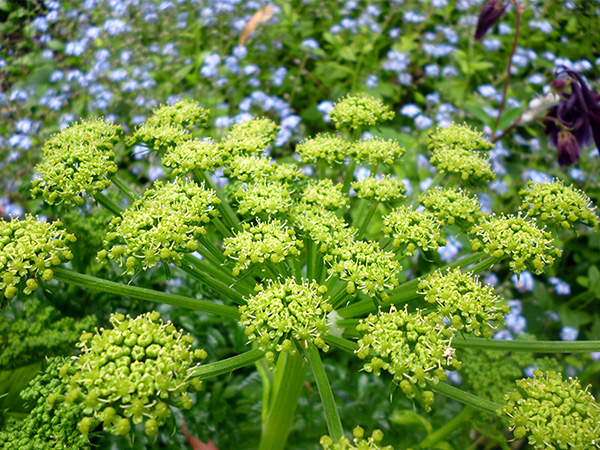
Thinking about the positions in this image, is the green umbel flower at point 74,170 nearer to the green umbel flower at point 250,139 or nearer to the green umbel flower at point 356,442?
the green umbel flower at point 250,139

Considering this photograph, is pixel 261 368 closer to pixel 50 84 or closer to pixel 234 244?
pixel 234 244

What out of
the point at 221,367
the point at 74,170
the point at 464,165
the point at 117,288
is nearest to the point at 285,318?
the point at 221,367

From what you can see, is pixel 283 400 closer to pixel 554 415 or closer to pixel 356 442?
pixel 356 442

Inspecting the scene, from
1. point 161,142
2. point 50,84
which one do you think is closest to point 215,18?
point 50,84

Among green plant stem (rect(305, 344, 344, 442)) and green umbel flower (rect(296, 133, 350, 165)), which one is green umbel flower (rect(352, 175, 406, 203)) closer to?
green umbel flower (rect(296, 133, 350, 165))

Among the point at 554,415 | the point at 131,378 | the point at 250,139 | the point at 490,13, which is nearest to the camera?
the point at 131,378

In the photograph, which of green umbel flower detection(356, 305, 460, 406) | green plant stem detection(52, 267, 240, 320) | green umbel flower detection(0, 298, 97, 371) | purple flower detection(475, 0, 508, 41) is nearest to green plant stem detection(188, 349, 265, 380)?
green plant stem detection(52, 267, 240, 320)
